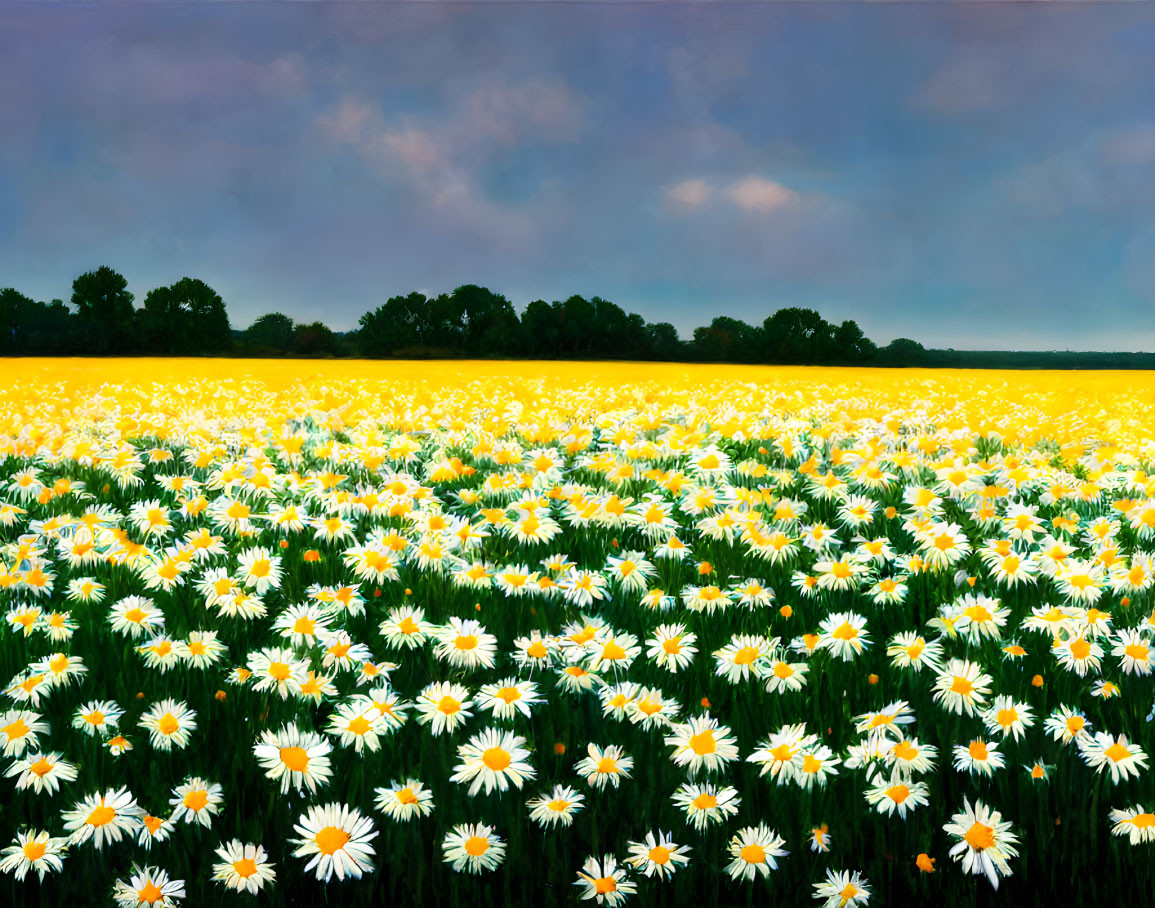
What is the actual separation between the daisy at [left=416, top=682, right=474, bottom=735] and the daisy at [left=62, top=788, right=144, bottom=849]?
72 centimetres

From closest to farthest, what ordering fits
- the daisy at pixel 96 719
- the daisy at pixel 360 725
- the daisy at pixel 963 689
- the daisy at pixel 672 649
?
the daisy at pixel 360 725
the daisy at pixel 96 719
the daisy at pixel 963 689
the daisy at pixel 672 649

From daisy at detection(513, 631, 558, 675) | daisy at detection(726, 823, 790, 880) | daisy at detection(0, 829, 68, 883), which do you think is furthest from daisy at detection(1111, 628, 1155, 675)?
daisy at detection(0, 829, 68, 883)

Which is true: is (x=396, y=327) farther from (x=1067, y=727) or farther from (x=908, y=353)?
(x=1067, y=727)

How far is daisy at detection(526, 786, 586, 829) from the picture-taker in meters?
2.06

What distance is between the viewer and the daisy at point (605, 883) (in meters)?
1.87

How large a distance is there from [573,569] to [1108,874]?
2.03 m

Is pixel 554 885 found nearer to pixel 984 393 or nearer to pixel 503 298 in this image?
pixel 984 393

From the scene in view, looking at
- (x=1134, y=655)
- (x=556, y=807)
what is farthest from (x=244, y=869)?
(x=1134, y=655)

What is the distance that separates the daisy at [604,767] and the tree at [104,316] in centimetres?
4328

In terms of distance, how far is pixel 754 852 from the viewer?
1959 millimetres

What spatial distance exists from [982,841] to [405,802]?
52.4 inches

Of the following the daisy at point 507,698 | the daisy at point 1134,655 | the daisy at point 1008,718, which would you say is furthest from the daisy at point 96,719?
the daisy at point 1134,655

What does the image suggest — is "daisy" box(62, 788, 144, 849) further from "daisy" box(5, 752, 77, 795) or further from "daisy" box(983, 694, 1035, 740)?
"daisy" box(983, 694, 1035, 740)

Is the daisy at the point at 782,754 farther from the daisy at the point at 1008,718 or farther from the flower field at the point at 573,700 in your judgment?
the daisy at the point at 1008,718
